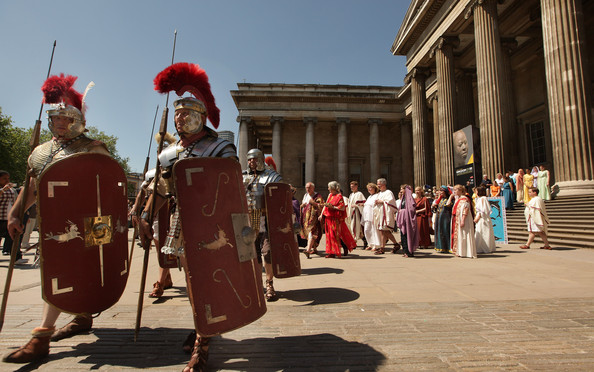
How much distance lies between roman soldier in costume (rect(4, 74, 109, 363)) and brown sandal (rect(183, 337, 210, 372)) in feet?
3.01

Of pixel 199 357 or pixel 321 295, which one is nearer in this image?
pixel 199 357

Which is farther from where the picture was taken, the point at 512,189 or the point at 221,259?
the point at 512,189

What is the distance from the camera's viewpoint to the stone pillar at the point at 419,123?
2105cm

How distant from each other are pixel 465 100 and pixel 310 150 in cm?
1380

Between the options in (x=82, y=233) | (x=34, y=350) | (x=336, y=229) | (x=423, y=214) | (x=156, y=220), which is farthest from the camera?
(x=423, y=214)

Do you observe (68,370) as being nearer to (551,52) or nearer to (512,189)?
(512,189)

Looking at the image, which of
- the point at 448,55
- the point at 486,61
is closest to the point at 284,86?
A: the point at 448,55

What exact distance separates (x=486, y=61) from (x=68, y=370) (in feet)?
56.3

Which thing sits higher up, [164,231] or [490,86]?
[490,86]

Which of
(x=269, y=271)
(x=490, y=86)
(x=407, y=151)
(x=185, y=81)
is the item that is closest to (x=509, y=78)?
(x=490, y=86)

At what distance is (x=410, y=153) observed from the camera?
30141 mm

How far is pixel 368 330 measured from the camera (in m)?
2.67

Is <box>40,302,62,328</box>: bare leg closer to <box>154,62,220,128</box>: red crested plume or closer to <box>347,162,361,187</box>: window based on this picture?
<box>154,62,220,128</box>: red crested plume

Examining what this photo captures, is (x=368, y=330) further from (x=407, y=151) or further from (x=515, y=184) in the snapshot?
(x=407, y=151)
